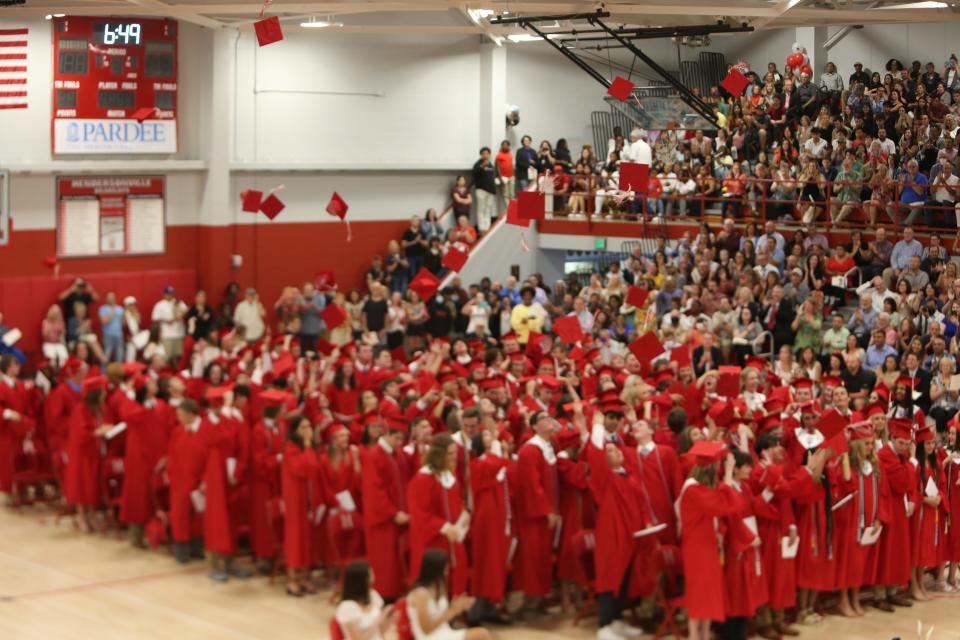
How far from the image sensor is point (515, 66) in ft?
90.4

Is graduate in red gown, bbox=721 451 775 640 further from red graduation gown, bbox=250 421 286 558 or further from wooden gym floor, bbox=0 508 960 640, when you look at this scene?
red graduation gown, bbox=250 421 286 558

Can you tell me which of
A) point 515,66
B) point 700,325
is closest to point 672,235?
point 700,325

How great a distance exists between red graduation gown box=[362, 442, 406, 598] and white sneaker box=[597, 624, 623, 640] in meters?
1.59

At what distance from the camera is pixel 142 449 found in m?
13.2

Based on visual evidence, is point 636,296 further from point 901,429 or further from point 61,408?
point 61,408

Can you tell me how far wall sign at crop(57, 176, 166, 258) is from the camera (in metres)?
22.2

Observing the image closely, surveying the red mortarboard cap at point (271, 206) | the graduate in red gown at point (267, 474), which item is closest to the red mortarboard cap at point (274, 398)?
the graduate in red gown at point (267, 474)

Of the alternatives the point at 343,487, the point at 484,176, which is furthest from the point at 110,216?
the point at 343,487

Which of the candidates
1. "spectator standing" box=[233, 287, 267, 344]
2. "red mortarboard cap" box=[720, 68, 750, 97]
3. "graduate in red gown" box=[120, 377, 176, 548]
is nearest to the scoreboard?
"spectator standing" box=[233, 287, 267, 344]

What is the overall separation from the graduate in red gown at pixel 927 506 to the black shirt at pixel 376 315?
10687 millimetres

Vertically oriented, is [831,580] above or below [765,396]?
below

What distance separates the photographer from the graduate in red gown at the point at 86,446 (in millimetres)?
13562

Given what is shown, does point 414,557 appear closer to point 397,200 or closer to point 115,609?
point 115,609

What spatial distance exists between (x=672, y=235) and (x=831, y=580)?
1203 centimetres
